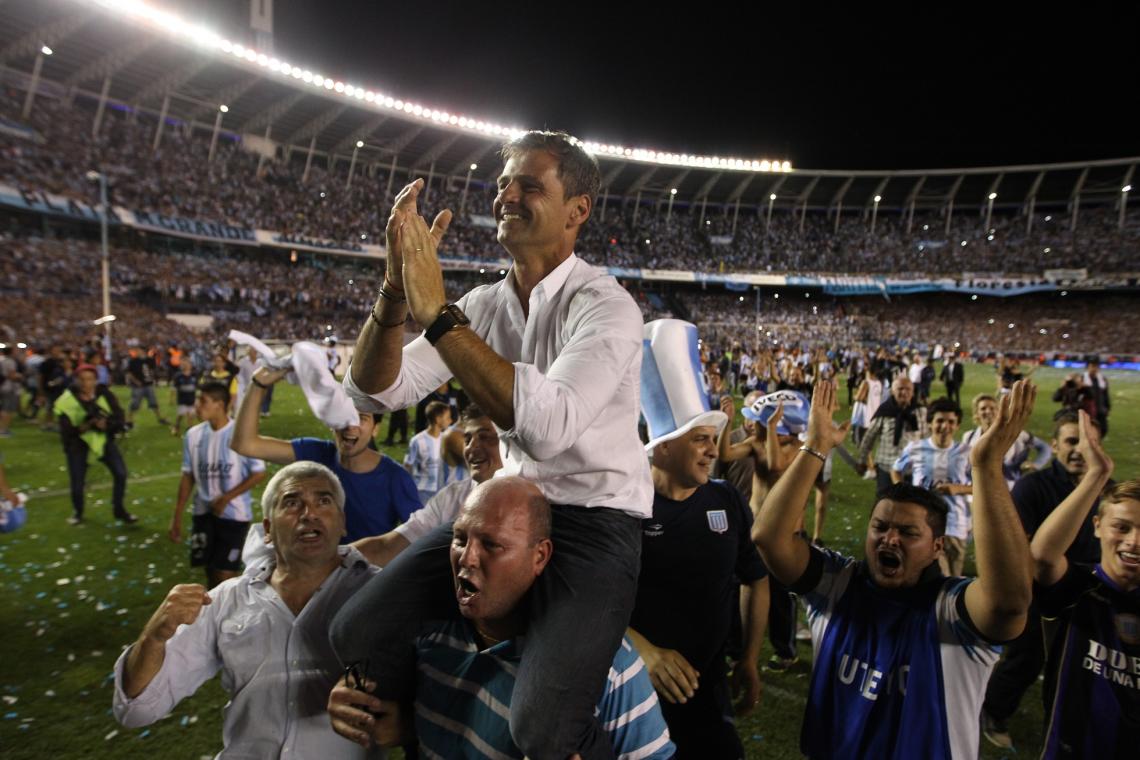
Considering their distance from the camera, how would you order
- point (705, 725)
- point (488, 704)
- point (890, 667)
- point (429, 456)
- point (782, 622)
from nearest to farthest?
1. point (488, 704)
2. point (890, 667)
3. point (705, 725)
4. point (782, 622)
5. point (429, 456)

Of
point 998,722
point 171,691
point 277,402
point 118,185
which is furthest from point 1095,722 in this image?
point 118,185

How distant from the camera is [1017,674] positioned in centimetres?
420

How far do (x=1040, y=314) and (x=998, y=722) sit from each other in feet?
187

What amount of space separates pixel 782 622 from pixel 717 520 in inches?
86.2

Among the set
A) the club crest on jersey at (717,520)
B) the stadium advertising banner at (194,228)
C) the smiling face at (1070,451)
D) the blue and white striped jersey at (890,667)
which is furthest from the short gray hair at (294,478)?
the stadium advertising banner at (194,228)

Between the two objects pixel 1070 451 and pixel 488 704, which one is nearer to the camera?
pixel 488 704

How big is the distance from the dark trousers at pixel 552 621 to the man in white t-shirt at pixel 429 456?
5.05 metres

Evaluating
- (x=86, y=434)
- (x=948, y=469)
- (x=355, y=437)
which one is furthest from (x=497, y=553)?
(x=86, y=434)

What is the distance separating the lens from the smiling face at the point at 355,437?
14.2 feet

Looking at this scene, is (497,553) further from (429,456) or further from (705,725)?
(429,456)

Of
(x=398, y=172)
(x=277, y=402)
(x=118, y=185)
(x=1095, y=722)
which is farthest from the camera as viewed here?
(x=398, y=172)

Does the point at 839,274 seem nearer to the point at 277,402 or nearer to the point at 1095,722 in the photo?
the point at 277,402

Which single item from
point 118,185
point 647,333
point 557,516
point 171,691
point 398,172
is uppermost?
point 398,172

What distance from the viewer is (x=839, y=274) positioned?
55094 millimetres
